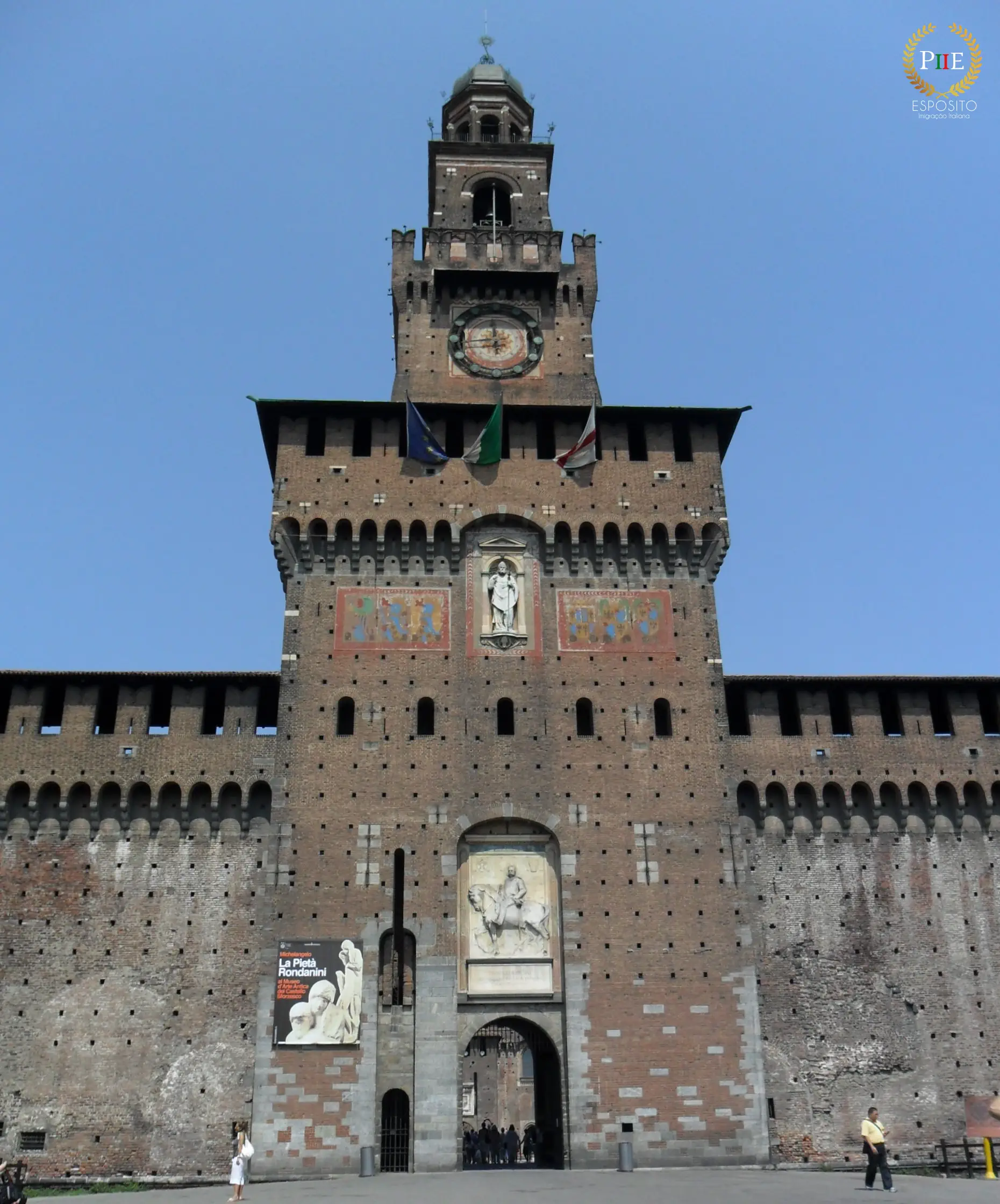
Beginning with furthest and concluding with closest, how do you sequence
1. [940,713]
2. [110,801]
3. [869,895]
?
[940,713] < [869,895] < [110,801]

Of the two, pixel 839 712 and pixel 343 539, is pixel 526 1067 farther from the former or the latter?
pixel 343 539

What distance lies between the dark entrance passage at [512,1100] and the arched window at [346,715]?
690 cm

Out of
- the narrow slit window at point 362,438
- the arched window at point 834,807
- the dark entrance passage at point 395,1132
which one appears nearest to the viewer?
the dark entrance passage at point 395,1132

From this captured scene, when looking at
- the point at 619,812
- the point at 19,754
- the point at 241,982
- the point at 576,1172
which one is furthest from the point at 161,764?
the point at 576,1172

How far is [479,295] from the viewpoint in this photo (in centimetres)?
3272

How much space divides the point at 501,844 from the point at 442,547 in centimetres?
707

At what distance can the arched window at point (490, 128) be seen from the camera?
36969 millimetres

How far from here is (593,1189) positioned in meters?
19.2

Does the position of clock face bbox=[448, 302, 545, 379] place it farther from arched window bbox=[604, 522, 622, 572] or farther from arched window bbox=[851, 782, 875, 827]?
arched window bbox=[851, 782, 875, 827]

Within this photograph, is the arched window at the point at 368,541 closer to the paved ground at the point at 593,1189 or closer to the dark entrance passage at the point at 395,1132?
the dark entrance passage at the point at 395,1132

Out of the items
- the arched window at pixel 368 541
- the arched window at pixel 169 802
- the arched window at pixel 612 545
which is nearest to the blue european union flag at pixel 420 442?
the arched window at pixel 368 541

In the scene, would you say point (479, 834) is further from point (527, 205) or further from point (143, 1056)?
point (527, 205)

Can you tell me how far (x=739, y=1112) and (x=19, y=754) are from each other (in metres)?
16.8

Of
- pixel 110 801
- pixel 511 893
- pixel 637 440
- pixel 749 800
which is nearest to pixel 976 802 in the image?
pixel 749 800
